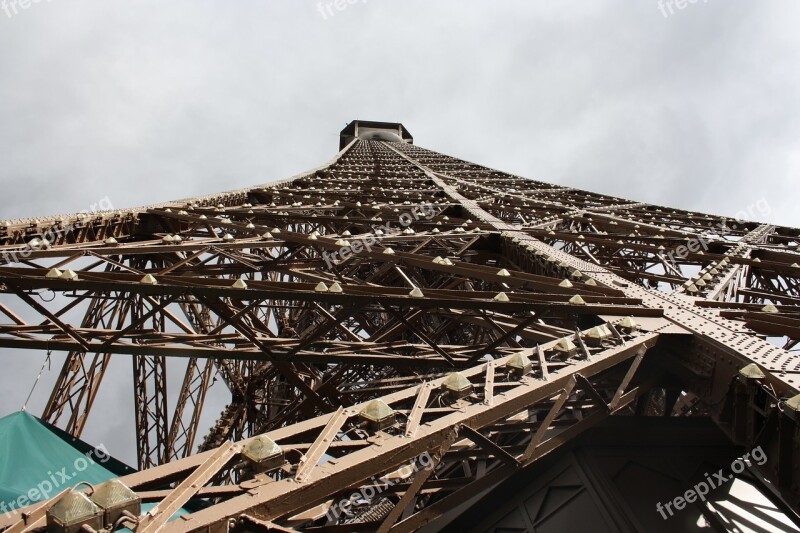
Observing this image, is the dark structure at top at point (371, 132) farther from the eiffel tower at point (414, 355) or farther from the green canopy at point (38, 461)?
the green canopy at point (38, 461)

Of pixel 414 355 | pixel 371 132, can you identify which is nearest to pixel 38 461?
pixel 414 355

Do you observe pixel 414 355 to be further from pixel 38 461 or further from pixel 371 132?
pixel 371 132

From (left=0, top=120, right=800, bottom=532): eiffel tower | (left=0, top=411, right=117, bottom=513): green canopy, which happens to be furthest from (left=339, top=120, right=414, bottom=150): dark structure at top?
(left=0, top=411, right=117, bottom=513): green canopy

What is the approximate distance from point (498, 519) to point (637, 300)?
92.7 inches

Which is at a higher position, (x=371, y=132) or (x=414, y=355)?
(x=371, y=132)

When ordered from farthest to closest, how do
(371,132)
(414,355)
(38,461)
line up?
(371,132) → (414,355) → (38,461)

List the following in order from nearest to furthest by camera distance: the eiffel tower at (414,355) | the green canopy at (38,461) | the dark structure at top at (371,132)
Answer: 1. the eiffel tower at (414,355)
2. the green canopy at (38,461)
3. the dark structure at top at (371,132)

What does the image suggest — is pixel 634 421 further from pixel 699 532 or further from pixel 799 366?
pixel 799 366

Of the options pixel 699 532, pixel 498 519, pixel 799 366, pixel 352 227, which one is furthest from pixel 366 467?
pixel 352 227

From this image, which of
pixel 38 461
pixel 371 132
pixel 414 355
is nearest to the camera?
pixel 38 461

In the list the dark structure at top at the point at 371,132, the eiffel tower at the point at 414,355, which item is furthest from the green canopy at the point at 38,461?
the dark structure at top at the point at 371,132

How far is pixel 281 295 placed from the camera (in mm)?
4531

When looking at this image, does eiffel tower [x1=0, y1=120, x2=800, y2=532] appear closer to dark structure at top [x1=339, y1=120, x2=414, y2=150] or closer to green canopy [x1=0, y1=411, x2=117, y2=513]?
green canopy [x1=0, y1=411, x2=117, y2=513]

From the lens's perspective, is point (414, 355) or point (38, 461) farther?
point (414, 355)
